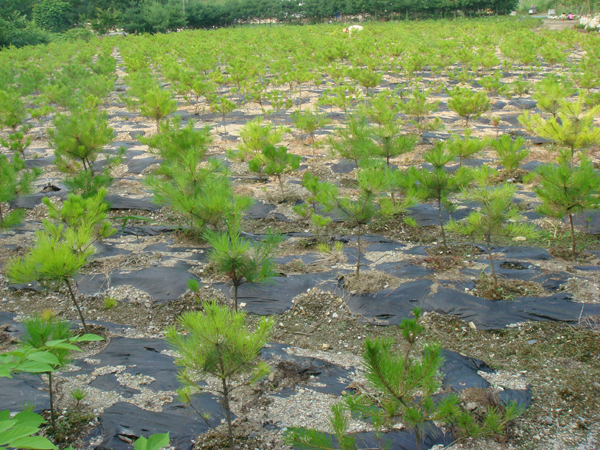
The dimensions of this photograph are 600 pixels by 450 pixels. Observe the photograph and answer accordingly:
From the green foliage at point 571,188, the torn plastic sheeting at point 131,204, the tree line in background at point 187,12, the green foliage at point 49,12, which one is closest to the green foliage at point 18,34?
the tree line in background at point 187,12

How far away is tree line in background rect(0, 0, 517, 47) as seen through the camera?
31719 millimetres

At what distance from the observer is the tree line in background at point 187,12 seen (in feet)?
104

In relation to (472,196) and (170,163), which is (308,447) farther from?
(170,163)

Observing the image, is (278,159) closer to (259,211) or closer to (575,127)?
(259,211)

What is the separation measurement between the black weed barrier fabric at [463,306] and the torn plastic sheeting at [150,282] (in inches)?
60.8

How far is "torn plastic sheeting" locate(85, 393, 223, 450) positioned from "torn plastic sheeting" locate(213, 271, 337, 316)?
1325 mm

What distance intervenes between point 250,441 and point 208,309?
105 centimetres

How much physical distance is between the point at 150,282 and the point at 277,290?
1.16 m

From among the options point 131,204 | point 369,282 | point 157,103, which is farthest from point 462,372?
point 157,103

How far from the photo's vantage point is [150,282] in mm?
4363

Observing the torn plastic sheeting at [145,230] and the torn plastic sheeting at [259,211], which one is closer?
the torn plastic sheeting at [145,230]

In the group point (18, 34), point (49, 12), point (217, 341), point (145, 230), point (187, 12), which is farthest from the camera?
point (187, 12)

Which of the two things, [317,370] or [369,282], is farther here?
[369,282]

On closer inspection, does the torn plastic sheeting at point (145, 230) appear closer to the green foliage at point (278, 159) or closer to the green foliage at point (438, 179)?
the green foliage at point (278, 159)
